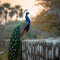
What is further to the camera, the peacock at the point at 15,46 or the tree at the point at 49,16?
the tree at the point at 49,16

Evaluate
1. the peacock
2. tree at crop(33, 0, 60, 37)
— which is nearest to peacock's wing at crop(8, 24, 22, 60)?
the peacock

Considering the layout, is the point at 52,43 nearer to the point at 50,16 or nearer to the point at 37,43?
the point at 37,43

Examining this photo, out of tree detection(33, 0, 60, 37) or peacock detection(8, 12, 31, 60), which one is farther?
tree detection(33, 0, 60, 37)

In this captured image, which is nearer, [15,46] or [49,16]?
[15,46]

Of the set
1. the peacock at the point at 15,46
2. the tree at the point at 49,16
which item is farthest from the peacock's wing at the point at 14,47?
the tree at the point at 49,16

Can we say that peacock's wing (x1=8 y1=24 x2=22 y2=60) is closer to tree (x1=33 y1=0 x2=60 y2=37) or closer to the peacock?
the peacock

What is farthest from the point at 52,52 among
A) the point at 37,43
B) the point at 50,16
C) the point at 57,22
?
the point at 50,16

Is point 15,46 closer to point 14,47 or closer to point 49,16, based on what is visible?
point 14,47

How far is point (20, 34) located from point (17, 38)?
0.25m

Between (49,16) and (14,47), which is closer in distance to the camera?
(14,47)

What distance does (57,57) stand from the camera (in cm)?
564

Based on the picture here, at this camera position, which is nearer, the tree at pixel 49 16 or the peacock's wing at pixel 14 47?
the peacock's wing at pixel 14 47

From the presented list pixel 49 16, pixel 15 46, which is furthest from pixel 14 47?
pixel 49 16

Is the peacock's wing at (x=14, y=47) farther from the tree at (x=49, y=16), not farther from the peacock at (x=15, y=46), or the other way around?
the tree at (x=49, y=16)
